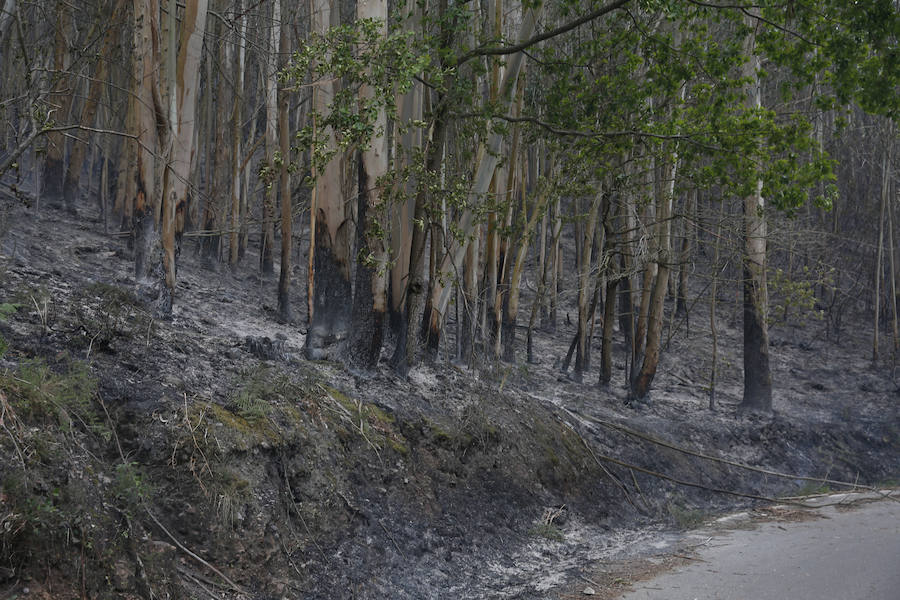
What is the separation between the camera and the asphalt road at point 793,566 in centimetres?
574

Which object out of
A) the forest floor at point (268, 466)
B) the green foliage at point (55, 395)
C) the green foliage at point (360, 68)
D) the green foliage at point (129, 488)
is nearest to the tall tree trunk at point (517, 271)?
the forest floor at point (268, 466)

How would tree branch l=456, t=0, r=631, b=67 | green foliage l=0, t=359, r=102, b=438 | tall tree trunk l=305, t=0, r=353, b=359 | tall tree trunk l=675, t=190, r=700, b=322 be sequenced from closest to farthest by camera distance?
green foliage l=0, t=359, r=102, b=438 → tree branch l=456, t=0, r=631, b=67 → tall tree trunk l=305, t=0, r=353, b=359 → tall tree trunk l=675, t=190, r=700, b=322

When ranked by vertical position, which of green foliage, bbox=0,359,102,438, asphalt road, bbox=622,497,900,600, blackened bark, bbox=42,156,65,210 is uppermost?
blackened bark, bbox=42,156,65,210

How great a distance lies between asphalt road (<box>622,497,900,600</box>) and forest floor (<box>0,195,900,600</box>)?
534 millimetres

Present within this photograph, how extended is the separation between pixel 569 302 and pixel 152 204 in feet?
51.5

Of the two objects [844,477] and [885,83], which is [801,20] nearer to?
[885,83]

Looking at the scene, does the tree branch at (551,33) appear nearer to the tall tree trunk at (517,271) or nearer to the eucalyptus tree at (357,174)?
the eucalyptus tree at (357,174)

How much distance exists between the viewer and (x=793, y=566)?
6414 millimetres

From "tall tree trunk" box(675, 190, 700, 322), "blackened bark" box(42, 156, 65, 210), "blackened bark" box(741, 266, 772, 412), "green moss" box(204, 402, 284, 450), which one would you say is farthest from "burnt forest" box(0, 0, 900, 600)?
"blackened bark" box(42, 156, 65, 210)

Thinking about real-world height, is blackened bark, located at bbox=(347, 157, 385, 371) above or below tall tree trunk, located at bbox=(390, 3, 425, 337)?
below

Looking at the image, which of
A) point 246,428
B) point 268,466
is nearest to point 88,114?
point 246,428

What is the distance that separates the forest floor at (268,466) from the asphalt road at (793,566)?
0.53m

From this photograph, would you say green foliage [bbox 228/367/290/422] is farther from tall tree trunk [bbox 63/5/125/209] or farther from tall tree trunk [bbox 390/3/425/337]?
tall tree trunk [bbox 63/5/125/209]

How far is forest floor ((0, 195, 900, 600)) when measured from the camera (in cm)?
441
